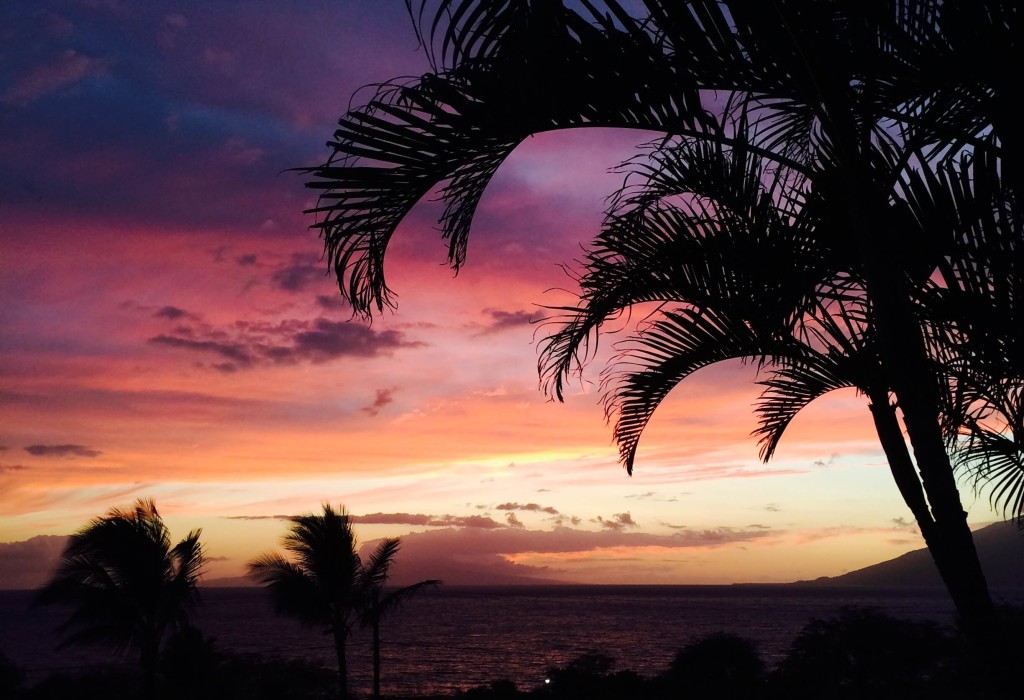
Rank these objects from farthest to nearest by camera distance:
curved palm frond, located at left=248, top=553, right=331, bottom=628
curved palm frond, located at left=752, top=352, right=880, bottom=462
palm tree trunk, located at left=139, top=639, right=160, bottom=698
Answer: curved palm frond, located at left=248, top=553, right=331, bottom=628 < palm tree trunk, located at left=139, top=639, right=160, bottom=698 < curved palm frond, located at left=752, top=352, right=880, bottom=462

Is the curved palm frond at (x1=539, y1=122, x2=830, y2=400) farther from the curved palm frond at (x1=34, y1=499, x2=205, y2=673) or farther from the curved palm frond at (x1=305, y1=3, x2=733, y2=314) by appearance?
the curved palm frond at (x1=34, y1=499, x2=205, y2=673)

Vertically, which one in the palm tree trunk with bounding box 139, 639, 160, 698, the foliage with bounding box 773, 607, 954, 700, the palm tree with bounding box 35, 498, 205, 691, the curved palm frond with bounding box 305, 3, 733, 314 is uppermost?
the curved palm frond with bounding box 305, 3, 733, 314

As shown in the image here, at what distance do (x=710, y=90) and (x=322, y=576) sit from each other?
720 inches

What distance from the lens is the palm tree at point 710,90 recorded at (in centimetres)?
269

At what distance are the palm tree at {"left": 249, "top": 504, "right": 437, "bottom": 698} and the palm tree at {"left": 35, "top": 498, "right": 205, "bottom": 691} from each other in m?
2.94

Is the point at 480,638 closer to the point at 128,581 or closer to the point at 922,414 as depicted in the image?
the point at 128,581

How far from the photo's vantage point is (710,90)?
3.24 metres

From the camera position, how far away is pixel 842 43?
10.2 ft

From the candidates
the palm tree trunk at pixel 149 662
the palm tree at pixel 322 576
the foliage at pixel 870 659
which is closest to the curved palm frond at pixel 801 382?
the palm tree trunk at pixel 149 662

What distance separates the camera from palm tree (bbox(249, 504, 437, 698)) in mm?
18953

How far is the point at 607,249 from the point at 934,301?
160 centimetres

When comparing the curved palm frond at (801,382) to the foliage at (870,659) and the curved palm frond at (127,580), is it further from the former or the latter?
the foliage at (870,659)

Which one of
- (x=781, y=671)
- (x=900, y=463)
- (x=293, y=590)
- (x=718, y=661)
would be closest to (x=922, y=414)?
(x=900, y=463)

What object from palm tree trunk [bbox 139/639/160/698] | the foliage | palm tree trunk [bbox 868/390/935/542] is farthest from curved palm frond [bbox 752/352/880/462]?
the foliage
